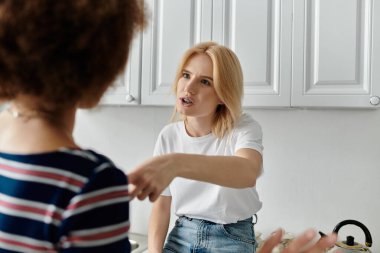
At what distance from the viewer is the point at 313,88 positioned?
139 cm

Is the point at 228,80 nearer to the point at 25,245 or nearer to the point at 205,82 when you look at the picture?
the point at 205,82

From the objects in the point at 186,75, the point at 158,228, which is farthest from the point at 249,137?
the point at 158,228

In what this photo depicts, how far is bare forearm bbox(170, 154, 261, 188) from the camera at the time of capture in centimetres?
73

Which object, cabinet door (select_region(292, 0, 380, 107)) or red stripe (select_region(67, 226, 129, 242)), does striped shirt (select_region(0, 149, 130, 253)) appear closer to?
red stripe (select_region(67, 226, 129, 242))

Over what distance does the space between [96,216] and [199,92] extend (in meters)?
0.97

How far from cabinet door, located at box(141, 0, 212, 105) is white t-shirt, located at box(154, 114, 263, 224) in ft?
0.73

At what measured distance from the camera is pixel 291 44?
4.62 feet

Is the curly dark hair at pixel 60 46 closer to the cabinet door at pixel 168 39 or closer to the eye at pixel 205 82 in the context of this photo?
the eye at pixel 205 82

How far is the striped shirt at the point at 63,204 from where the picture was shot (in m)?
0.46

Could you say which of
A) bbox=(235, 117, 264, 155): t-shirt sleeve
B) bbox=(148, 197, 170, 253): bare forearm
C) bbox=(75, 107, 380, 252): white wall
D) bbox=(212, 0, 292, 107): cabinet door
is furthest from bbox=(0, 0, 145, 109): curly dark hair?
bbox=(75, 107, 380, 252): white wall

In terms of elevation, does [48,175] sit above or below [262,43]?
below

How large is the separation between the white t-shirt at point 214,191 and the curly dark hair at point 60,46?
0.83m

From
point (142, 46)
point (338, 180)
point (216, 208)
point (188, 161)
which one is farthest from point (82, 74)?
point (338, 180)

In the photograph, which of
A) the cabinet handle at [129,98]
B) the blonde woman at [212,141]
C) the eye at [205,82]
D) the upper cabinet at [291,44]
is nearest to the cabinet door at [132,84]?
the cabinet handle at [129,98]
